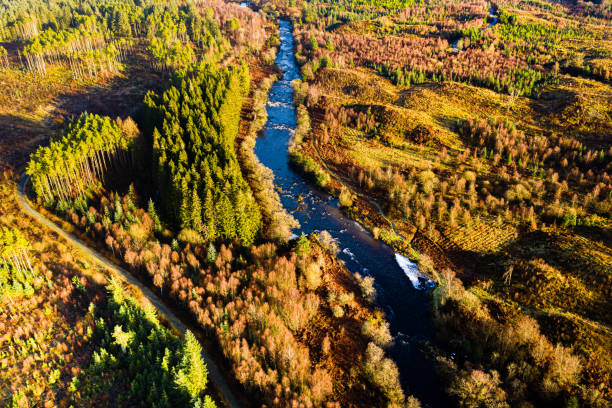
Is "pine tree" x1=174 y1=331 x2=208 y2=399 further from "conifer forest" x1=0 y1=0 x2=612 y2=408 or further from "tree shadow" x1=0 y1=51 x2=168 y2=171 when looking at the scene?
"tree shadow" x1=0 y1=51 x2=168 y2=171

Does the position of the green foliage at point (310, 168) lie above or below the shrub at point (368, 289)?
above

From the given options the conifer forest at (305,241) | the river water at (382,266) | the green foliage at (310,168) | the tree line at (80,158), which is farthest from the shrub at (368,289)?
the tree line at (80,158)

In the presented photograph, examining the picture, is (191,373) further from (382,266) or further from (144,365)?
(382,266)

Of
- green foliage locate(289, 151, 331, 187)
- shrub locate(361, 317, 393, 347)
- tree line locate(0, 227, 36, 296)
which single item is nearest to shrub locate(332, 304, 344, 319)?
shrub locate(361, 317, 393, 347)

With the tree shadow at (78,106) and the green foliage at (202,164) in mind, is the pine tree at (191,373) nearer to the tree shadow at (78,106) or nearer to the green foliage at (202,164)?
the green foliage at (202,164)

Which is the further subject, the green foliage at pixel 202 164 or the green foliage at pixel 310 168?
the green foliage at pixel 310 168

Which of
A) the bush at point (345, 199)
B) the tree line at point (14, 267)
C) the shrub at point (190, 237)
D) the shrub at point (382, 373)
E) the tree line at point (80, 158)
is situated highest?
the tree line at point (80, 158)

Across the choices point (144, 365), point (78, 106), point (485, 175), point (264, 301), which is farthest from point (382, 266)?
point (78, 106)
